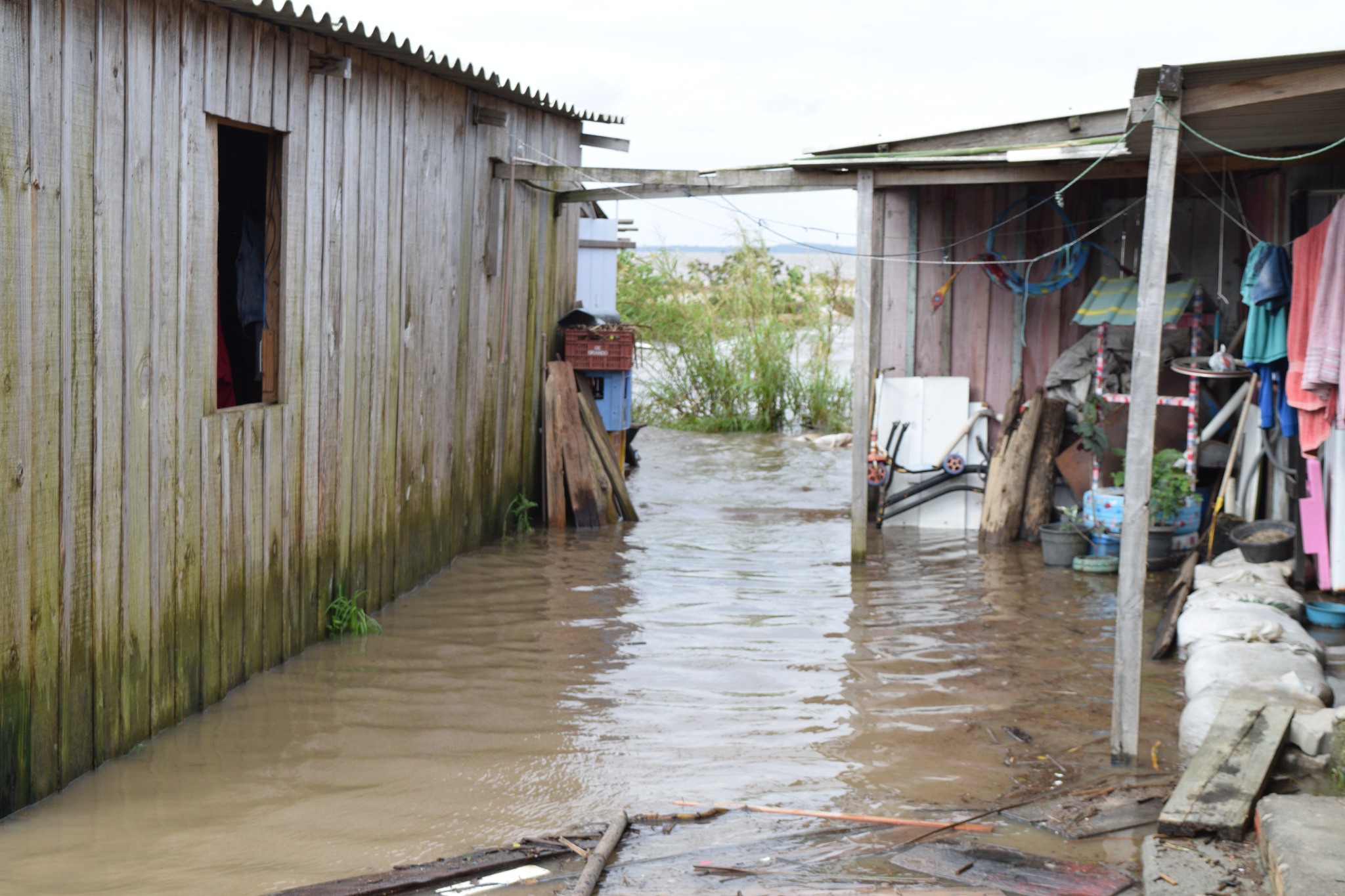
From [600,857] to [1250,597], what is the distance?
455 cm

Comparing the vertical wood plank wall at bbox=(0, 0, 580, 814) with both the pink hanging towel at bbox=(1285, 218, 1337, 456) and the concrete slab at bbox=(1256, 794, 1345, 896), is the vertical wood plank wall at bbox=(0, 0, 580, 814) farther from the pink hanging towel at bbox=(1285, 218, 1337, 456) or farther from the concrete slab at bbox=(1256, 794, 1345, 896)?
the pink hanging towel at bbox=(1285, 218, 1337, 456)

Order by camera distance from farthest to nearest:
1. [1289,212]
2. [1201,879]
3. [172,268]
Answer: [1289,212], [172,268], [1201,879]

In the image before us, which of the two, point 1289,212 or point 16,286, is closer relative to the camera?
point 16,286

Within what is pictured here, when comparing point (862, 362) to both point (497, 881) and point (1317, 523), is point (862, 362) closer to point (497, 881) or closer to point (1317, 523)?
point (1317, 523)

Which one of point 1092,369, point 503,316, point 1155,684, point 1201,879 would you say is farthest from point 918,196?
point 1201,879

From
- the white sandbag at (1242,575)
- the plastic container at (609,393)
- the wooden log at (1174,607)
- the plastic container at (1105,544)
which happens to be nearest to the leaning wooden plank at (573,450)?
the plastic container at (609,393)

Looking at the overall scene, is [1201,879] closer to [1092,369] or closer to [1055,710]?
[1055,710]

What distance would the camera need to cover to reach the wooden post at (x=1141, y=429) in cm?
503

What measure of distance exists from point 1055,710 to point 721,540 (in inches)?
178

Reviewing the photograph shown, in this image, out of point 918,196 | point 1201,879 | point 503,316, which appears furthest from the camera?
point 918,196

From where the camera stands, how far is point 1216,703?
Answer: 5.41 m

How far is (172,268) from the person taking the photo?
5418 millimetres

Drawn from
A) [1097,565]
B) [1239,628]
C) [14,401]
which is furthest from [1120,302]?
[14,401]

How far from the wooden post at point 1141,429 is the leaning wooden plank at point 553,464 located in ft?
20.4
